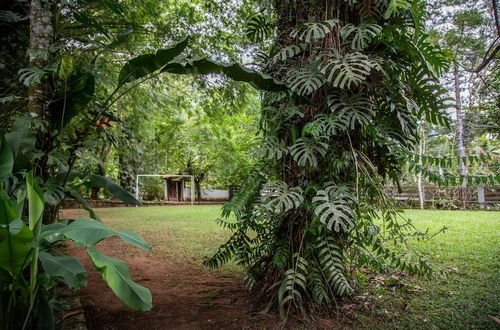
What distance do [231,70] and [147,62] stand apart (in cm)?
53

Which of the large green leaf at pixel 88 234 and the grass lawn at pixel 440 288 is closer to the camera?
the large green leaf at pixel 88 234

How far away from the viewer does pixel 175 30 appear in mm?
3936

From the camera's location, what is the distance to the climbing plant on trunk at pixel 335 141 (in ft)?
5.80

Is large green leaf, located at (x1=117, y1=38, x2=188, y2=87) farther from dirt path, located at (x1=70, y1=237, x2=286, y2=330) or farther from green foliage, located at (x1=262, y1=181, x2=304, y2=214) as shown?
dirt path, located at (x1=70, y1=237, x2=286, y2=330)

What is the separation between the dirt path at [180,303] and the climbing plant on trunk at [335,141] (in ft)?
0.74

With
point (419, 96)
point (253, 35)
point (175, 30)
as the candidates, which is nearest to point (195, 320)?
point (419, 96)

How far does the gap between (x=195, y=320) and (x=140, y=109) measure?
13.6 feet

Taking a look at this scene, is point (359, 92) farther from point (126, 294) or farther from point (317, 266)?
point (126, 294)

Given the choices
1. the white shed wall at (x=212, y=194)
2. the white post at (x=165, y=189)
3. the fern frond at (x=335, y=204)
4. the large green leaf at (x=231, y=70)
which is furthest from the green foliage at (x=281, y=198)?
the white shed wall at (x=212, y=194)

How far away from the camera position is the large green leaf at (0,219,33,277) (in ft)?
3.76

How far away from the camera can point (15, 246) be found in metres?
1.17

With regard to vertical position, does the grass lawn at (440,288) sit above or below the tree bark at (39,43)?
below

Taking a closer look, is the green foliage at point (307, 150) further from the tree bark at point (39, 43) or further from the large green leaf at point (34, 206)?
the tree bark at point (39, 43)

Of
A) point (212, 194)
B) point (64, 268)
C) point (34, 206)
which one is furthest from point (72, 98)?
point (212, 194)
